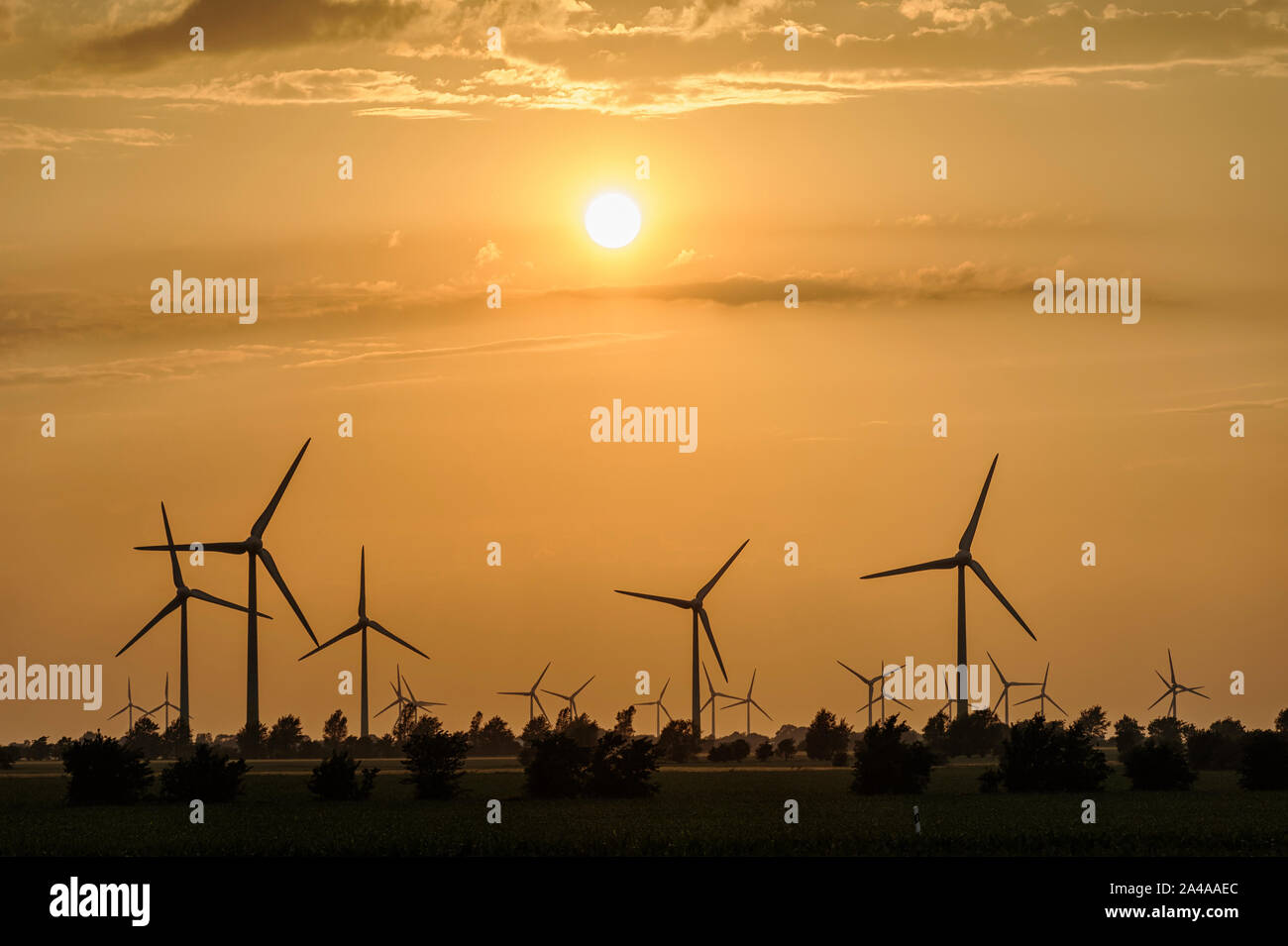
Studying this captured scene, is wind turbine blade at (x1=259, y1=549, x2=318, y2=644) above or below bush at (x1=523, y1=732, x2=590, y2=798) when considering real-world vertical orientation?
above

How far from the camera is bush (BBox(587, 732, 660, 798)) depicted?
113938 mm

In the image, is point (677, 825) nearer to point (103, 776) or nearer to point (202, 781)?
point (202, 781)

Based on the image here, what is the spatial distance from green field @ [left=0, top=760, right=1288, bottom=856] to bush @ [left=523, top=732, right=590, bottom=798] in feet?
5.86

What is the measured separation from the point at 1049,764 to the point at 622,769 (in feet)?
100

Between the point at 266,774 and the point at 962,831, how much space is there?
92.8 metres

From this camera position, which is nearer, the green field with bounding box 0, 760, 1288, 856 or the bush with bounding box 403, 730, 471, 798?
the green field with bounding box 0, 760, 1288, 856

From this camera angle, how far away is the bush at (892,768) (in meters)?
117

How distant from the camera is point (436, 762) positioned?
11488 centimetres

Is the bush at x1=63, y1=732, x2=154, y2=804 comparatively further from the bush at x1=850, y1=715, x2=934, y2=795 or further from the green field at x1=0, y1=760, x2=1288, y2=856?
the bush at x1=850, y1=715, x2=934, y2=795

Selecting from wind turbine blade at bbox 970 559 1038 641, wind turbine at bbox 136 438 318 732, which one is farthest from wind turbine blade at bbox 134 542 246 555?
wind turbine blade at bbox 970 559 1038 641
